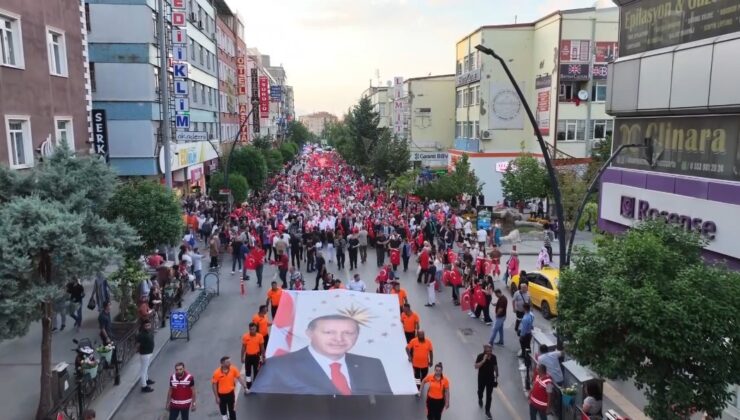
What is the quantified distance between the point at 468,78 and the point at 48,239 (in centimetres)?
4103

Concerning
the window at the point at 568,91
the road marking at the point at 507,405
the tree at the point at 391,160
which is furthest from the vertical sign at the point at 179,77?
the window at the point at 568,91

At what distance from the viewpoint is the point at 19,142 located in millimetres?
16969

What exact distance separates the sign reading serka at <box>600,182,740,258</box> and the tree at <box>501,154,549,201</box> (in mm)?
15860

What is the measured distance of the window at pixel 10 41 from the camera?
16.0m

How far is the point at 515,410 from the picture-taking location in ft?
36.4

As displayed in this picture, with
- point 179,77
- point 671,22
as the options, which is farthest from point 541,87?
point 671,22

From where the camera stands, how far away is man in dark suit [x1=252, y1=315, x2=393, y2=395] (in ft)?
34.1

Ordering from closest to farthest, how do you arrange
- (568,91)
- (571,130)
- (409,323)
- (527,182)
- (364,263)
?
1. (409,323)
2. (364,263)
3. (527,182)
4. (568,91)
5. (571,130)

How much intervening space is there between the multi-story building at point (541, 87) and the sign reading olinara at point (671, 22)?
2073 cm

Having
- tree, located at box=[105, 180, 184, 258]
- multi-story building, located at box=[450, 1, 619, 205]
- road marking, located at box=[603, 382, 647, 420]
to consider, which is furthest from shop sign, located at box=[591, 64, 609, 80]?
tree, located at box=[105, 180, 184, 258]

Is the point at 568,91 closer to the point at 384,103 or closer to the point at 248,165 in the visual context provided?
the point at 248,165

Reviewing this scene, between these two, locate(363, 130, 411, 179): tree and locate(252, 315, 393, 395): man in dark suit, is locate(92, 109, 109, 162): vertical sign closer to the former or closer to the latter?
locate(252, 315, 393, 395): man in dark suit

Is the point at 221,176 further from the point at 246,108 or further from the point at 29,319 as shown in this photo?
the point at 246,108

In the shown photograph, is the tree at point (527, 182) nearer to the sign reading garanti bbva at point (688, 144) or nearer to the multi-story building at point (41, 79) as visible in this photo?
the sign reading garanti bbva at point (688, 144)
